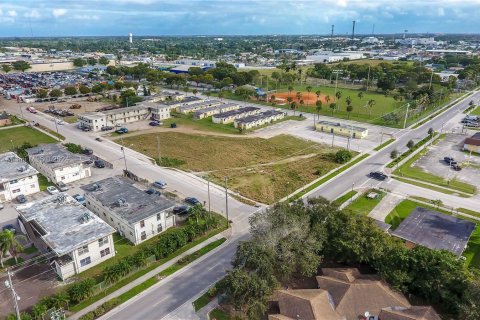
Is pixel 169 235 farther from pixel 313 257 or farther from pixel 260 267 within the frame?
pixel 313 257

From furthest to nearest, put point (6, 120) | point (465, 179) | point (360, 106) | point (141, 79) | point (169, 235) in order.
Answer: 1. point (141, 79)
2. point (360, 106)
3. point (6, 120)
4. point (465, 179)
5. point (169, 235)

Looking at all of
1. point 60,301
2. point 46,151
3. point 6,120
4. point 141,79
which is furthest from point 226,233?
point 141,79

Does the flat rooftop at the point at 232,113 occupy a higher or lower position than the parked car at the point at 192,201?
higher

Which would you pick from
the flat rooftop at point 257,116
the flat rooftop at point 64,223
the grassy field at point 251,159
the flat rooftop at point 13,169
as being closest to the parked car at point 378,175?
the grassy field at point 251,159

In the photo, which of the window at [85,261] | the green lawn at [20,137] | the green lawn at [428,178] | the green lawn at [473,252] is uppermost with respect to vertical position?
the green lawn at [20,137]

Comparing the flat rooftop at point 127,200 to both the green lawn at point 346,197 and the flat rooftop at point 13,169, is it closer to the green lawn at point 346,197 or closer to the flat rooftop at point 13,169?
the flat rooftop at point 13,169

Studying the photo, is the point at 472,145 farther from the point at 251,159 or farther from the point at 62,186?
the point at 62,186
